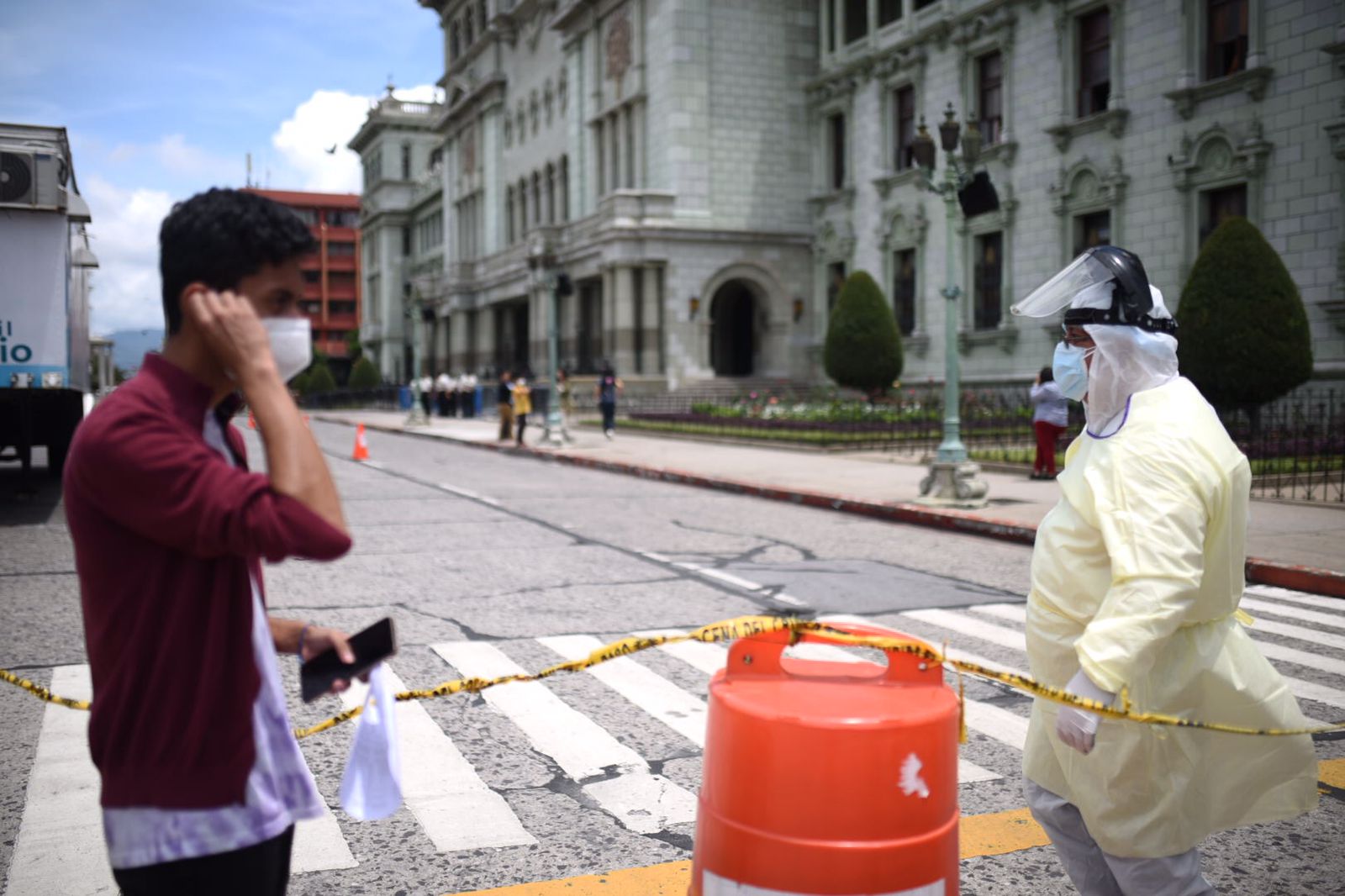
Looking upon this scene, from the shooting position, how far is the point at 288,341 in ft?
7.63

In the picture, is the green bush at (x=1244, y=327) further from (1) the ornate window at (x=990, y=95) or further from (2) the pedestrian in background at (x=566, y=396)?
(2) the pedestrian in background at (x=566, y=396)

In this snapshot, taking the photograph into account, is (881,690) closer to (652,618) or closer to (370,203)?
(652,618)

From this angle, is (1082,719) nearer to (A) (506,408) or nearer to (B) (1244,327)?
(B) (1244,327)

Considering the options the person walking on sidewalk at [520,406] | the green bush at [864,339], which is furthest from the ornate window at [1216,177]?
the person walking on sidewalk at [520,406]

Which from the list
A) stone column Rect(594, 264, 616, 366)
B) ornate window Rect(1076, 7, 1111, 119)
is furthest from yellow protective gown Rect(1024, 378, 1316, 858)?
stone column Rect(594, 264, 616, 366)

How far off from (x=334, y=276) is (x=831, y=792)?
126063 mm

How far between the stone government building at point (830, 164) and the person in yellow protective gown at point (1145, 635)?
20844 mm

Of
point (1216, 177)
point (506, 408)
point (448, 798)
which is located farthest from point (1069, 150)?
point (448, 798)

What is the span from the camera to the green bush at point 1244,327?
1986cm

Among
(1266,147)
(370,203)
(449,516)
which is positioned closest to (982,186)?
(449,516)

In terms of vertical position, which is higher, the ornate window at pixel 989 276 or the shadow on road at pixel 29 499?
the ornate window at pixel 989 276

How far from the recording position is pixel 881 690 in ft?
8.58

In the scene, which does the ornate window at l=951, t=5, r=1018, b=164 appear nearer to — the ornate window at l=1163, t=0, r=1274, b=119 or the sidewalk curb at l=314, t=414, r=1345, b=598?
the ornate window at l=1163, t=0, r=1274, b=119

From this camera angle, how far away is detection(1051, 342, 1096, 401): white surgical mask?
11.7 feet
